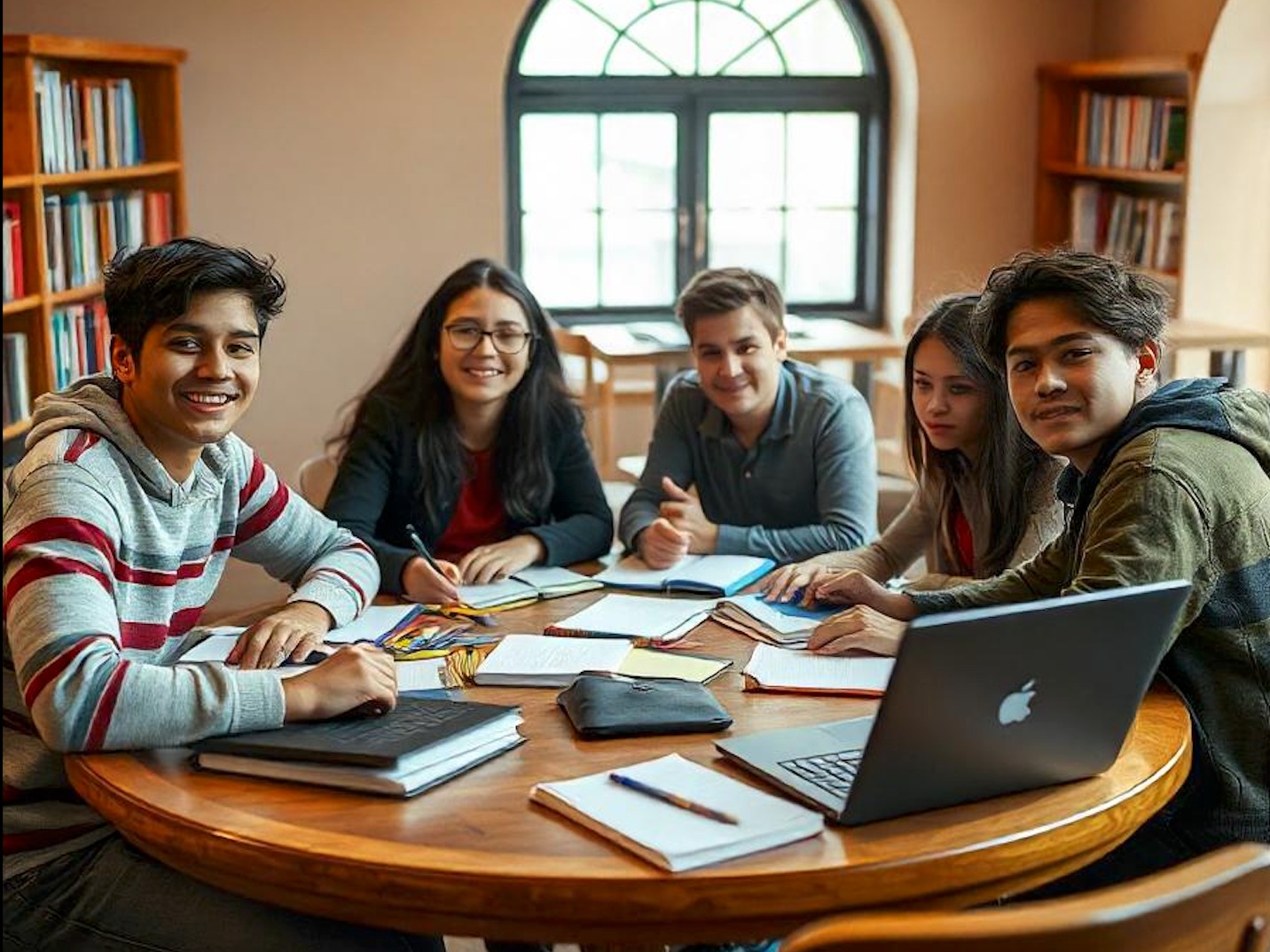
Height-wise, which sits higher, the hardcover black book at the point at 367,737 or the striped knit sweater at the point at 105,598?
the striped knit sweater at the point at 105,598

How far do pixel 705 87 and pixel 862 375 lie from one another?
1.29 meters

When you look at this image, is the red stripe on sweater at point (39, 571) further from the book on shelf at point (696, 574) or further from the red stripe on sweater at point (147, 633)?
the book on shelf at point (696, 574)

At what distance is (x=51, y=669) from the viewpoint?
1.65m

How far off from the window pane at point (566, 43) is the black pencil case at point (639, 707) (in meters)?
4.14

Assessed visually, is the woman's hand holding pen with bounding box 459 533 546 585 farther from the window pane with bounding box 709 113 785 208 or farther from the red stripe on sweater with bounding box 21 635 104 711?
the window pane with bounding box 709 113 785 208

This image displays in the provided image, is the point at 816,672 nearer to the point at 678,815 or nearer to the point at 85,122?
the point at 678,815

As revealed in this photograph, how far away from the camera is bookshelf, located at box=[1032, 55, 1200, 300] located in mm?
5031

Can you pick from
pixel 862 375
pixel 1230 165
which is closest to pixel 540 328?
pixel 862 375

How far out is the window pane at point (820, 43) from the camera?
228 inches

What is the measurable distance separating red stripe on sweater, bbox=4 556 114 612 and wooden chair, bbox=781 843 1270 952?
96cm

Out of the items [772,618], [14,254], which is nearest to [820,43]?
[14,254]

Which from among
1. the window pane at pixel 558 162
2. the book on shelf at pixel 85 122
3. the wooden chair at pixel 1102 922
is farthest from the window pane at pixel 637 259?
the wooden chair at pixel 1102 922

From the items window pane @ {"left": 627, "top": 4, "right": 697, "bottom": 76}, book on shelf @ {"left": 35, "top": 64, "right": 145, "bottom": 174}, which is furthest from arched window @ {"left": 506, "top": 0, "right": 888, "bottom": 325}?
book on shelf @ {"left": 35, "top": 64, "right": 145, "bottom": 174}

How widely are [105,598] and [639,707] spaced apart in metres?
0.62
